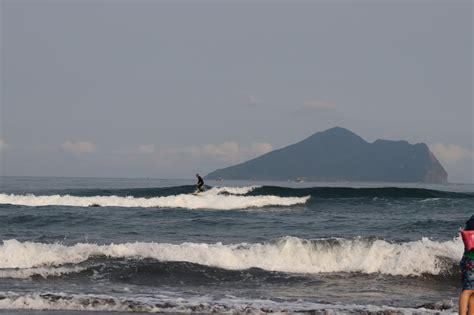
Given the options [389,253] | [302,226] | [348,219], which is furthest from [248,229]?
[389,253]

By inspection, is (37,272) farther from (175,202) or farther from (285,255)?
(175,202)

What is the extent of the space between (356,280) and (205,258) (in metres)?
3.94

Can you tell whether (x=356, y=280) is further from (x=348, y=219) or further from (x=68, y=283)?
(x=348, y=219)

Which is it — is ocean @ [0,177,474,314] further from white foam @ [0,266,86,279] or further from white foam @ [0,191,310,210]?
white foam @ [0,191,310,210]

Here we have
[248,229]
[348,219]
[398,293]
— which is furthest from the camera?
[348,219]

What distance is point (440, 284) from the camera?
13.9 metres

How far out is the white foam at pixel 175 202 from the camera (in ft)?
116

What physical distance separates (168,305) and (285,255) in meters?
5.75

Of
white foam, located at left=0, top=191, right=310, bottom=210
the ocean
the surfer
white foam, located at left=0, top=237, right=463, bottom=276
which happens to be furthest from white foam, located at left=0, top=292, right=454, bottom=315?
white foam, located at left=0, top=191, right=310, bottom=210

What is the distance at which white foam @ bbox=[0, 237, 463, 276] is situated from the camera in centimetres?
1498

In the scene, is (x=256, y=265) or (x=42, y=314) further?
(x=256, y=265)

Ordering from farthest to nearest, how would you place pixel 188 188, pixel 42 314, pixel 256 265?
pixel 188 188
pixel 256 265
pixel 42 314

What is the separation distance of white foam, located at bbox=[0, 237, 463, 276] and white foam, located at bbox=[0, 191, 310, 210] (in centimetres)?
1863

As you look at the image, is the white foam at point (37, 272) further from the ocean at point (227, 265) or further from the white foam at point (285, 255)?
the white foam at point (285, 255)
